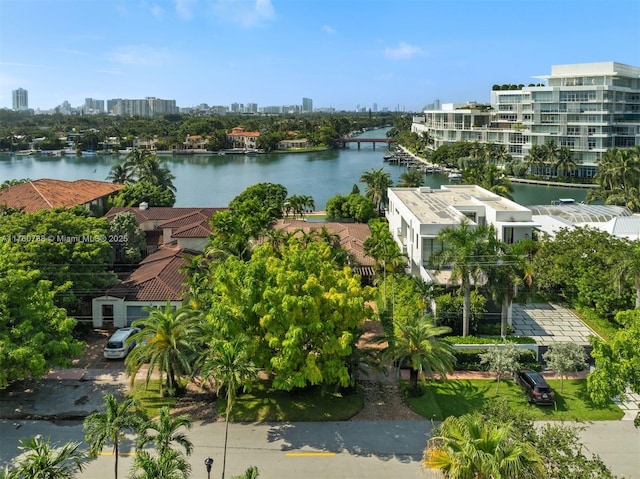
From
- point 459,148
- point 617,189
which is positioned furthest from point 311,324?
point 459,148

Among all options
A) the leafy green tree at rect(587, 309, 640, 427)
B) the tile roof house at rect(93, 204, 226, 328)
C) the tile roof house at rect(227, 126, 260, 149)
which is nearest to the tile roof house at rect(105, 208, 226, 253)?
the tile roof house at rect(93, 204, 226, 328)

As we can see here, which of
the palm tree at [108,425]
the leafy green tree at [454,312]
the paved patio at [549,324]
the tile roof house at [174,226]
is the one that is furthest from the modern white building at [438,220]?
the palm tree at [108,425]

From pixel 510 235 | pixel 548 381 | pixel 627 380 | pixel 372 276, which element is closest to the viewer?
pixel 627 380

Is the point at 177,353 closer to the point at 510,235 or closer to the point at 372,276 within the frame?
the point at 372,276

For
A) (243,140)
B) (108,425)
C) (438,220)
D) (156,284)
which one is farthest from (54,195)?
(243,140)

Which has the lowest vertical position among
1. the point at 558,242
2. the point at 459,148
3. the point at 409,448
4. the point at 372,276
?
the point at 409,448

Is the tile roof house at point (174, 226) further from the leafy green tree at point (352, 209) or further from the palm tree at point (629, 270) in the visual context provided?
the palm tree at point (629, 270)
